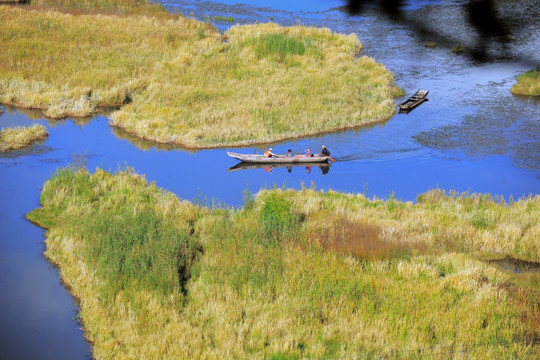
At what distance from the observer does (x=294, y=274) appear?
45.7 feet

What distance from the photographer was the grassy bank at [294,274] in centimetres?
1195

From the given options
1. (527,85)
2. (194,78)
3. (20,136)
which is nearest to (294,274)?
(20,136)

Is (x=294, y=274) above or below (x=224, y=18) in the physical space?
below

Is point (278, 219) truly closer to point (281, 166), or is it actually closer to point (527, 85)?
point (281, 166)

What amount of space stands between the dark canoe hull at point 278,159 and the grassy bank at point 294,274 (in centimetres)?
378

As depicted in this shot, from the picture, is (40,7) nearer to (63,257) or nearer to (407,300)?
(63,257)

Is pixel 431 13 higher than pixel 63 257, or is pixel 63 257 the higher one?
pixel 431 13

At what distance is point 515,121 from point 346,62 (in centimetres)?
1113

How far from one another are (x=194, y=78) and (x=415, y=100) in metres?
11.5

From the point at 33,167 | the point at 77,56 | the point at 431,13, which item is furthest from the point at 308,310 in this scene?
the point at 431,13

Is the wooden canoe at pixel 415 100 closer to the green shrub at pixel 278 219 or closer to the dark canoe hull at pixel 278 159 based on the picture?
the dark canoe hull at pixel 278 159

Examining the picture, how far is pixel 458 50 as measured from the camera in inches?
1705

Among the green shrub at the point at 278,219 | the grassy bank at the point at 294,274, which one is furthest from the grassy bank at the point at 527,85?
the green shrub at the point at 278,219

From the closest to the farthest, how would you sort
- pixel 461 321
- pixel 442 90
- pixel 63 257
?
pixel 461 321
pixel 63 257
pixel 442 90
